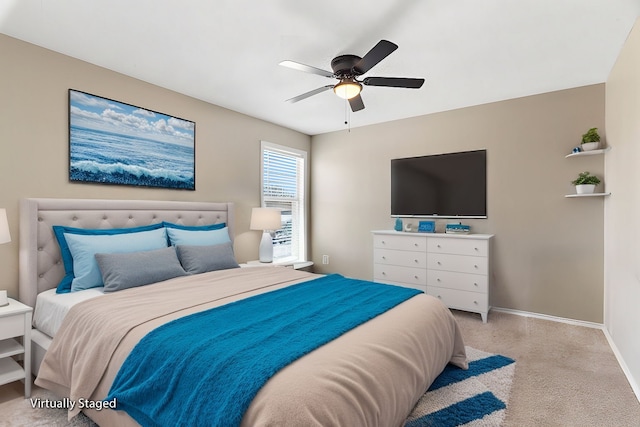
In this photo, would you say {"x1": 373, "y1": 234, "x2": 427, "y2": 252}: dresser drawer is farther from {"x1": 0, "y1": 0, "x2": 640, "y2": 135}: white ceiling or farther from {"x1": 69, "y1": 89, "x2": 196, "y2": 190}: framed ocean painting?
{"x1": 69, "y1": 89, "x2": 196, "y2": 190}: framed ocean painting

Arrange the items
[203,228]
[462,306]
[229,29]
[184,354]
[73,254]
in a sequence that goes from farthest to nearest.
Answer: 1. [462,306]
2. [203,228]
3. [73,254]
4. [229,29]
5. [184,354]

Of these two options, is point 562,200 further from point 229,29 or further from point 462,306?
point 229,29

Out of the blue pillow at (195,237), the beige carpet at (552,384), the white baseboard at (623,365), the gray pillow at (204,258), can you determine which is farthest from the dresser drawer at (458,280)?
the blue pillow at (195,237)

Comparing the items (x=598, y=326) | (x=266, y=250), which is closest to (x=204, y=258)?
(x=266, y=250)

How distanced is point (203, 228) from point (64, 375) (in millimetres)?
1777

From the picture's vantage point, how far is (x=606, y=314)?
324 cm

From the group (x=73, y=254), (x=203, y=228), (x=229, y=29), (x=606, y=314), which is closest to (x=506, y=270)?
(x=606, y=314)

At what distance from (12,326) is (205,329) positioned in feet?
4.83

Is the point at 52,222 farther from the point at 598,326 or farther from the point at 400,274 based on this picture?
the point at 598,326

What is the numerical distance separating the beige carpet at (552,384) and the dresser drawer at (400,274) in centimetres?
77

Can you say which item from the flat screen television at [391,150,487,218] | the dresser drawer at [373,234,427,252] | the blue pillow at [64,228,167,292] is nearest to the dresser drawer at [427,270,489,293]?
the dresser drawer at [373,234,427,252]

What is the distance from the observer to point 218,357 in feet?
4.48

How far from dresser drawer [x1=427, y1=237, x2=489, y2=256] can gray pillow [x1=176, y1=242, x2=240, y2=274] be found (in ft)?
7.44

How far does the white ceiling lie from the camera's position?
2.11 meters
